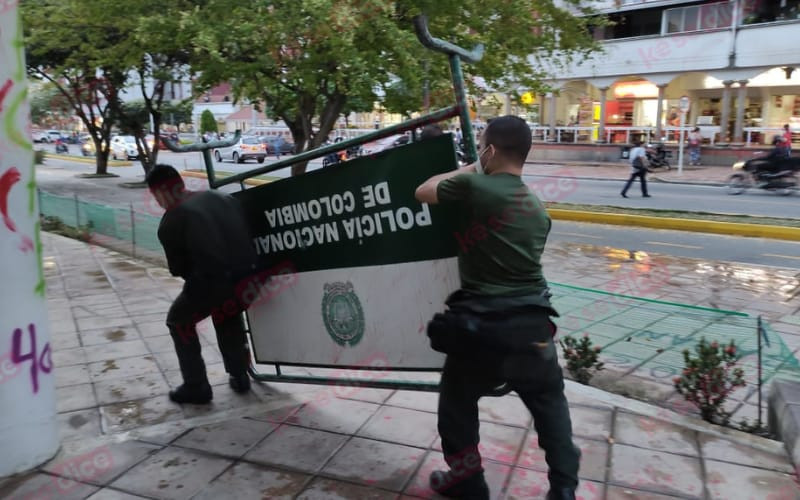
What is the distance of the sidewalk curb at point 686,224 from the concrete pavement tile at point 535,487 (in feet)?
31.0

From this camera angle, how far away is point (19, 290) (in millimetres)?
3094

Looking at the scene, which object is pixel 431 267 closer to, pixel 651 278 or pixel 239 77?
pixel 651 278

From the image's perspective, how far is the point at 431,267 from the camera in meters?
3.10

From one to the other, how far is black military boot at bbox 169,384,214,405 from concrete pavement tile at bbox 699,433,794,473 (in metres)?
2.95

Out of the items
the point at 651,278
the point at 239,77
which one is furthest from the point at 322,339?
the point at 239,77

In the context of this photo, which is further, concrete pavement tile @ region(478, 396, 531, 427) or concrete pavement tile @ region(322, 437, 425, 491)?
concrete pavement tile @ region(478, 396, 531, 427)

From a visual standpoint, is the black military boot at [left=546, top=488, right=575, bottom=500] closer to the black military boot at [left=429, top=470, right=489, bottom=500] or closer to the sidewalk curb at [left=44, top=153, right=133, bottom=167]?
the black military boot at [left=429, top=470, right=489, bottom=500]

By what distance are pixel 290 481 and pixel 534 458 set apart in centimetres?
126

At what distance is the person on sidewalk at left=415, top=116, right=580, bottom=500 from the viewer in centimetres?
257

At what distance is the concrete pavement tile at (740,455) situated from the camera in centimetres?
321

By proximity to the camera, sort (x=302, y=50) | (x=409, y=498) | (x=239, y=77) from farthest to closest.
Answer: (x=239, y=77) → (x=302, y=50) → (x=409, y=498)

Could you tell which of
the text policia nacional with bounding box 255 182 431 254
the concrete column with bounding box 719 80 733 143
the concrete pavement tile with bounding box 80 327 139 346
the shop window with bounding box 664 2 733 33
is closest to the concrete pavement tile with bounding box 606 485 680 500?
the text policia nacional with bounding box 255 182 431 254

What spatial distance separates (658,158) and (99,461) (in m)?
24.6

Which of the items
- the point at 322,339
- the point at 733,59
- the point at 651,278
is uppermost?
the point at 733,59
